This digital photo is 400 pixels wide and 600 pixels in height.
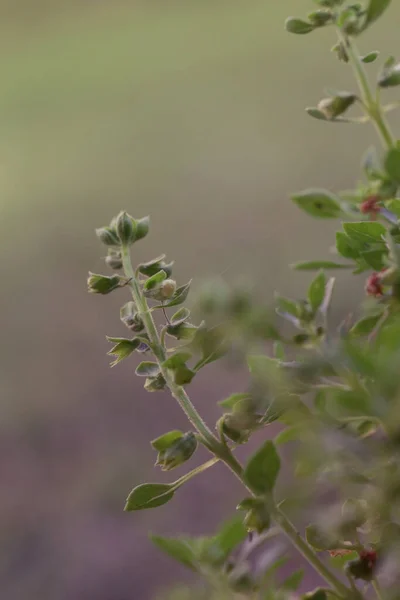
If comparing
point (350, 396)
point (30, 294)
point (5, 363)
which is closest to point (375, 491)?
point (350, 396)

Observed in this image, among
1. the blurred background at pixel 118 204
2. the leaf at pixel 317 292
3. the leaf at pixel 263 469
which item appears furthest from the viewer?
the blurred background at pixel 118 204

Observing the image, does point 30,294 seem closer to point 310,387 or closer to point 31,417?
point 31,417

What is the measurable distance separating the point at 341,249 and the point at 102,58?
6.00 feet

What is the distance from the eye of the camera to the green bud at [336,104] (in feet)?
1.34

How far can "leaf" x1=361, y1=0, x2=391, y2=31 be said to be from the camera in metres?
0.42

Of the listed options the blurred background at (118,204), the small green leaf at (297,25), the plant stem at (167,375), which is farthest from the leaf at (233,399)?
the blurred background at (118,204)

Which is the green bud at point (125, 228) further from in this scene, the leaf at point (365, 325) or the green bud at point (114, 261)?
the leaf at point (365, 325)

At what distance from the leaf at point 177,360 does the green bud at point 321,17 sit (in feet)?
0.88

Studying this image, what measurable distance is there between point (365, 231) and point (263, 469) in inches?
5.6

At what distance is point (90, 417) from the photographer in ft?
5.06

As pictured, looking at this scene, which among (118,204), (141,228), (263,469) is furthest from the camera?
(118,204)

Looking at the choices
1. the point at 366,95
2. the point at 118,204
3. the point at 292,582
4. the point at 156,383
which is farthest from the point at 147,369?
the point at 118,204

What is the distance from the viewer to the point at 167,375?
1.03ft

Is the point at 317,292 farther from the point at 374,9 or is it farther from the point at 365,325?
the point at 374,9
